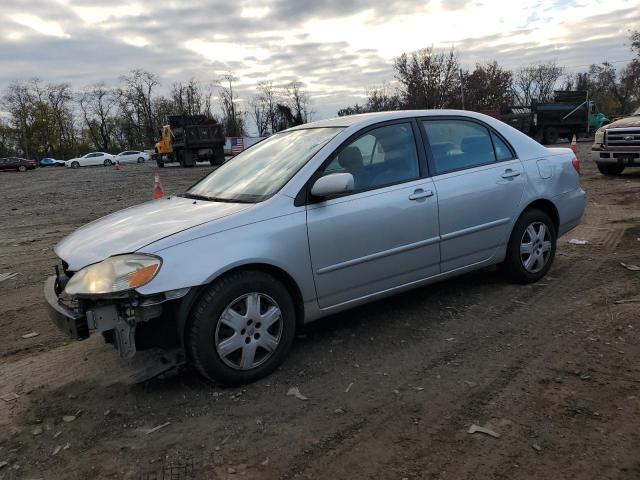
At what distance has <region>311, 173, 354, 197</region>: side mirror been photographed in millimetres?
3549

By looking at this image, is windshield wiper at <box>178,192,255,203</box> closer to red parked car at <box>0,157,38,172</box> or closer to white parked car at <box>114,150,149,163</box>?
red parked car at <box>0,157,38,172</box>

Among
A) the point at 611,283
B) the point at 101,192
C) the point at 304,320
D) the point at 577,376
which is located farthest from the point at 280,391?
the point at 101,192

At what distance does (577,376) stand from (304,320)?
1.75m

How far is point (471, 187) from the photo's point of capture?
4.48m

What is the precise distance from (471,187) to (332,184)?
149cm

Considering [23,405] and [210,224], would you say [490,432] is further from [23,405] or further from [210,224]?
[23,405]

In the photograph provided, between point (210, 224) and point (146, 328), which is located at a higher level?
point (210, 224)

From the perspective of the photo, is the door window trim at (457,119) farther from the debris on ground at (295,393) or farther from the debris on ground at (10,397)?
the debris on ground at (10,397)

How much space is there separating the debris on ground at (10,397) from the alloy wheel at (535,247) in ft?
13.6

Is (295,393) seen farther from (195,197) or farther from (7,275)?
(7,275)

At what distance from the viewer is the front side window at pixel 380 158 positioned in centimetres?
397

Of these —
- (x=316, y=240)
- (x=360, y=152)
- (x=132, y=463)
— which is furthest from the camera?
(x=360, y=152)

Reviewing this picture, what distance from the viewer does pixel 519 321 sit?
4.25 m

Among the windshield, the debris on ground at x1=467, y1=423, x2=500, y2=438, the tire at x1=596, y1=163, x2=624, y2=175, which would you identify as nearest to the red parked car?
the tire at x1=596, y1=163, x2=624, y2=175
